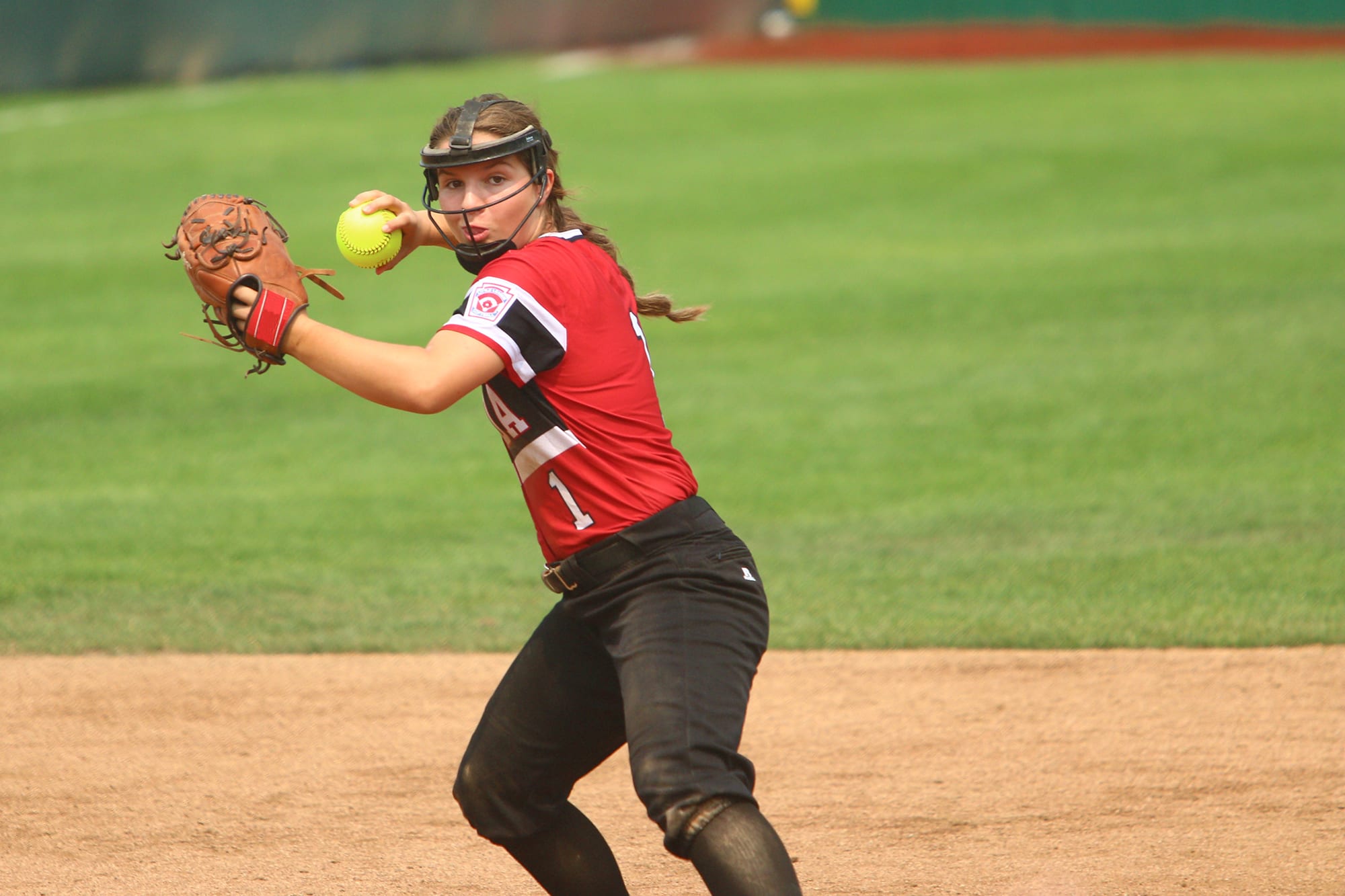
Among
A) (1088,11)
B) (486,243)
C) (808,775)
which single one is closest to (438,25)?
(1088,11)

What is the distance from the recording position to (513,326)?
3037 mm

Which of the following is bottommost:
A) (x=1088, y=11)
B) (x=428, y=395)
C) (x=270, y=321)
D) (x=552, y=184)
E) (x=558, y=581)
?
→ (x=1088, y=11)

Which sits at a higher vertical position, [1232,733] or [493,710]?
[493,710]

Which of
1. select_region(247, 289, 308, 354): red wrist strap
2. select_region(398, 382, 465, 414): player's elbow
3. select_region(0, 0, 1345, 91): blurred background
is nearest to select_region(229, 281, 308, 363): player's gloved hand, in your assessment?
select_region(247, 289, 308, 354): red wrist strap

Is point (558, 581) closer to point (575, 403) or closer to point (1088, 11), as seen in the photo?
point (575, 403)

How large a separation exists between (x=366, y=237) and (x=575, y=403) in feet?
2.40

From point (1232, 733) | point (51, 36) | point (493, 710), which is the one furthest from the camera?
point (51, 36)

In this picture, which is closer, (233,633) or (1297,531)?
(233,633)

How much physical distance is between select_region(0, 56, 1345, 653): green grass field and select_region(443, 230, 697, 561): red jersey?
130 inches

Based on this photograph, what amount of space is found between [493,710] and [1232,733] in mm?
3013

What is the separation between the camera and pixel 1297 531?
25.5 ft

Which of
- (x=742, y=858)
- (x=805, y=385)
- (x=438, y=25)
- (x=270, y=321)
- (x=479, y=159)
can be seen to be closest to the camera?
(x=742, y=858)

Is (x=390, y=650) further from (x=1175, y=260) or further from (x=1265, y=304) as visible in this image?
(x=1175, y=260)

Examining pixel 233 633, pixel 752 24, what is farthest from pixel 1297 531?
pixel 752 24
